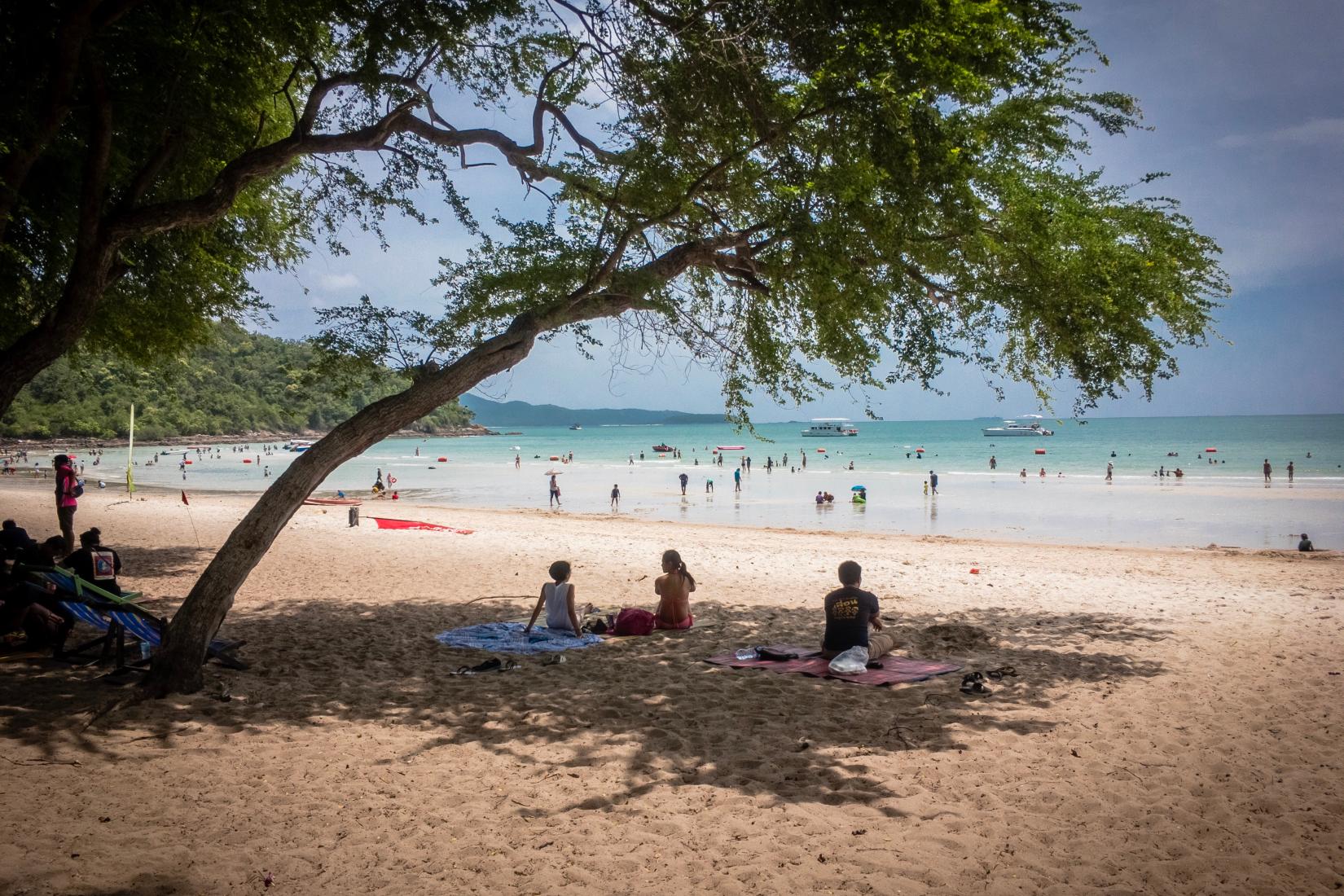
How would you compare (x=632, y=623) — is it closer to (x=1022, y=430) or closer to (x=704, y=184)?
(x=704, y=184)

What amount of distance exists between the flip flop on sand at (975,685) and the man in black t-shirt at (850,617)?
909 millimetres

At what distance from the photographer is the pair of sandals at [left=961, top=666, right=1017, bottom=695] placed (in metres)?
6.94

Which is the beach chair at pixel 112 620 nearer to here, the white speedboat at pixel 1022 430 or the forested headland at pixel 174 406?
the forested headland at pixel 174 406

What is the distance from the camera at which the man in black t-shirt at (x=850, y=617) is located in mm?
7562

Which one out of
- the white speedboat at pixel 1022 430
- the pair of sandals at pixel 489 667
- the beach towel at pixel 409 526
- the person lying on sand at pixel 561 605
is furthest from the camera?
the white speedboat at pixel 1022 430

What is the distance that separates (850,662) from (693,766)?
101 inches

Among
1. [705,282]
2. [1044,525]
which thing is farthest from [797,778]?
[1044,525]

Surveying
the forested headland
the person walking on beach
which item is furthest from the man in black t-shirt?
the forested headland

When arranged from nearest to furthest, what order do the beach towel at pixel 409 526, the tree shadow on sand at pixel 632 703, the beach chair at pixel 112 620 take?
the tree shadow on sand at pixel 632 703, the beach chair at pixel 112 620, the beach towel at pixel 409 526

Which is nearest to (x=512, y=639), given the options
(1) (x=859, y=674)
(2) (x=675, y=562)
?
(2) (x=675, y=562)

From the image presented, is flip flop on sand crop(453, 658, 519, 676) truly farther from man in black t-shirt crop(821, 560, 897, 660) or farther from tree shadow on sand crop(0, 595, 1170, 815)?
man in black t-shirt crop(821, 560, 897, 660)

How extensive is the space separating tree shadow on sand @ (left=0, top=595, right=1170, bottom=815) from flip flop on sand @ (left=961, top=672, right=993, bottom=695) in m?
0.14

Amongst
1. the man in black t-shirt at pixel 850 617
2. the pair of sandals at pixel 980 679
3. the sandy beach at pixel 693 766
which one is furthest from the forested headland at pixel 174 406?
the pair of sandals at pixel 980 679

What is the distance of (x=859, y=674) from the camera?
724 cm
